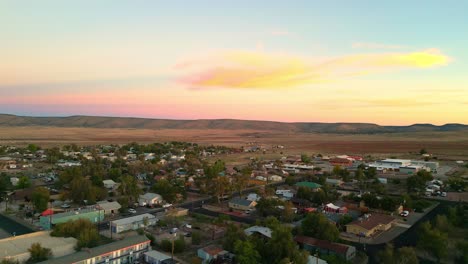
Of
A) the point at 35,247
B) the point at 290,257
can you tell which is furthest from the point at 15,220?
the point at 290,257

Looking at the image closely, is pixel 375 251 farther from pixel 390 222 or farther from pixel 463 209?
pixel 463 209

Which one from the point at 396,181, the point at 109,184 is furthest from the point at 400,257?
the point at 109,184

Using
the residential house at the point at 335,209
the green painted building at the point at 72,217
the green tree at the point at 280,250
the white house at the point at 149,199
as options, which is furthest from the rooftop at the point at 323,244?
the white house at the point at 149,199

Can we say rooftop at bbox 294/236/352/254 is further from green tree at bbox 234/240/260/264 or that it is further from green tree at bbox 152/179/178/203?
green tree at bbox 152/179/178/203

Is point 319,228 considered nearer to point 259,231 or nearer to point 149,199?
point 259,231

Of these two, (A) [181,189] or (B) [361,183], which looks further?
(B) [361,183]

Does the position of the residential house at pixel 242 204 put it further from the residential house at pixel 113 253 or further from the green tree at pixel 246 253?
the green tree at pixel 246 253
